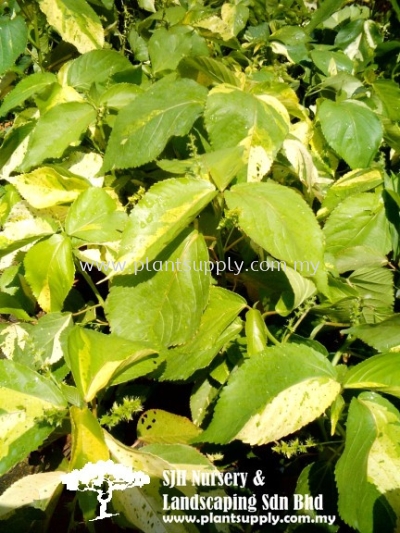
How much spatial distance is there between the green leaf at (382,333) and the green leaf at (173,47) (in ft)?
2.68

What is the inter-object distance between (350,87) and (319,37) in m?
0.44

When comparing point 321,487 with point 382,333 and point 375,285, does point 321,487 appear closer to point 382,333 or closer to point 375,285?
point 382,333

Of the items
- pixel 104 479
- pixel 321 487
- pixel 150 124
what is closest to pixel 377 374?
pixel 321 487

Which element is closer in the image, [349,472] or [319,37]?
[349,472]

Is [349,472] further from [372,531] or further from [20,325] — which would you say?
[20,325]

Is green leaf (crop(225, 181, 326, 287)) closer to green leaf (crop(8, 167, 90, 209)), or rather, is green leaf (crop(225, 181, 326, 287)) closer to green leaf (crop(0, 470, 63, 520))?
green leaf (crop(8, 167, 90, 209))

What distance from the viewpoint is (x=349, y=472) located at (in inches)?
29.7

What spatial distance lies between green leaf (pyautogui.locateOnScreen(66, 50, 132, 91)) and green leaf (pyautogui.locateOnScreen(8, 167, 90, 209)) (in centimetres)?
31

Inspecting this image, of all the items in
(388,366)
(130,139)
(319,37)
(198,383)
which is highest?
(130,139)

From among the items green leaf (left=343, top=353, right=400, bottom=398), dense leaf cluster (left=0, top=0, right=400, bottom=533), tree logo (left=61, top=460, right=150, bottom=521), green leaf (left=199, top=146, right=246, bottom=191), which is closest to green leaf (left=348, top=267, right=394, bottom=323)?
dense leaf cluster (left=0, top=0, right=400, bottom=533)

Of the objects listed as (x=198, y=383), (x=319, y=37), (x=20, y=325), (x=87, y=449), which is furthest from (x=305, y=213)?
(x=319, y=37)

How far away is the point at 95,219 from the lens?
3.43ft

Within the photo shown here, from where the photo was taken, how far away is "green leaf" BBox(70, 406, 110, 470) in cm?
74

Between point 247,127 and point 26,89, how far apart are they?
60 centimetres
